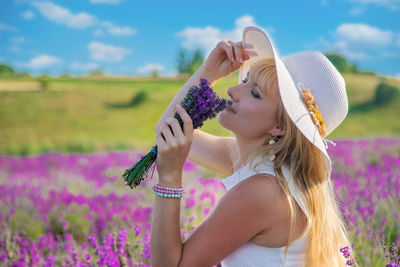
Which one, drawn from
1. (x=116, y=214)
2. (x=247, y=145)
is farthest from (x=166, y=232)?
(x=116, y=214)

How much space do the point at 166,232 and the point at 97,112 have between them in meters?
27.3

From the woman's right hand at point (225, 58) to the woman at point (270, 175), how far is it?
0.34ft

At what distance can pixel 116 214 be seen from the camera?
147 inches

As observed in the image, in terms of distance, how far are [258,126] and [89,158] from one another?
714 cm

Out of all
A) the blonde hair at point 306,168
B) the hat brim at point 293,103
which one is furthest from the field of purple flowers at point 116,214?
the hat brim at point 293,103

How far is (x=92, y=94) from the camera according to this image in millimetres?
30453

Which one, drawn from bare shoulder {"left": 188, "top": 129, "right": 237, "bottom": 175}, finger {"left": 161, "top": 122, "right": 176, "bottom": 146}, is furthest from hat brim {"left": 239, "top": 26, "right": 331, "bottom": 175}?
bare shoulder {"left": 188, "top": 129, "right": 237, "bottom": 175}

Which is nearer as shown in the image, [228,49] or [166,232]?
[166,232]

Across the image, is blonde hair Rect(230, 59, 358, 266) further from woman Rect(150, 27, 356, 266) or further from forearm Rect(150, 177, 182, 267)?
forearm Rect(150, 177, 182, 267)

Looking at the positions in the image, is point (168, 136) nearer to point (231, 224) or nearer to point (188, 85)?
point (231, 224)

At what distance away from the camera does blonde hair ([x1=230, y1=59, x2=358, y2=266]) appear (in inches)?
79.9

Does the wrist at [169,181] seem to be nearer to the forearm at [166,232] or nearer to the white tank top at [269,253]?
the forearm at [166,232]

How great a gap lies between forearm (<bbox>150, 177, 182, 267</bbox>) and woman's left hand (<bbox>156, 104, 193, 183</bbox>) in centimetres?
3

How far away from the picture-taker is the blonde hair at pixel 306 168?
2.03 meters
